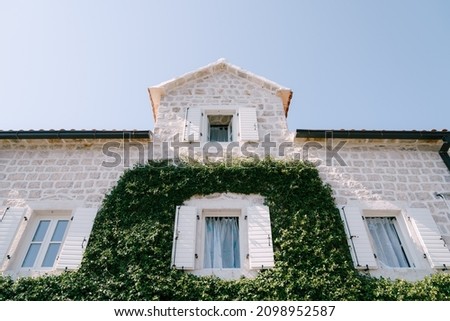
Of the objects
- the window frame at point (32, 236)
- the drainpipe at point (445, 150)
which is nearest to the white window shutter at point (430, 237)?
the drainpipe at point (445, 150)

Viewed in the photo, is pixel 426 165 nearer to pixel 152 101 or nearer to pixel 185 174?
pixel 185 174

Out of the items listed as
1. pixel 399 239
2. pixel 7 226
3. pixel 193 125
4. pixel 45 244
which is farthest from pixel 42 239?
pixel 399 239

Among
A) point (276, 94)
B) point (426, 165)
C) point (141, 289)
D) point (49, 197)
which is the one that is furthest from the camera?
point (276, 94)

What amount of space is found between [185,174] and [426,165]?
5.89 meters

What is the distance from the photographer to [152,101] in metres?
10.0

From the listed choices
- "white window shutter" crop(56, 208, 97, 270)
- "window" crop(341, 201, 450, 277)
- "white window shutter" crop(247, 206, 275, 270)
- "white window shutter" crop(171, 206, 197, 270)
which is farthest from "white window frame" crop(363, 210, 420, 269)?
"white window shutter" crop(56, 208, 97, 270)

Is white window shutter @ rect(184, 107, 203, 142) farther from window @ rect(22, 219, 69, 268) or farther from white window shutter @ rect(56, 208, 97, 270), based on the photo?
window @ rect(22, 219, 69, 268)

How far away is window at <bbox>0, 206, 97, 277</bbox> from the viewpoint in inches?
243

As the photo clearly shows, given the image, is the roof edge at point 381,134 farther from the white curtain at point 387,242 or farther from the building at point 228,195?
the white curtain at point 387,242

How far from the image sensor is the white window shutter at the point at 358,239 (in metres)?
6.18

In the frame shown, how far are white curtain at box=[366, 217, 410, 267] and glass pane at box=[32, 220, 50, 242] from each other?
6962 millimetres

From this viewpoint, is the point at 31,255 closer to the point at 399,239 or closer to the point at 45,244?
the point at 45,244

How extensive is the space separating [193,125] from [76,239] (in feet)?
13.1
